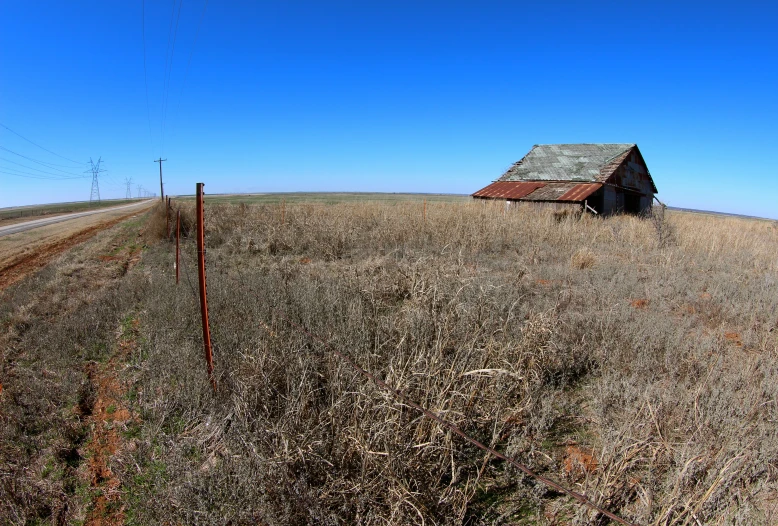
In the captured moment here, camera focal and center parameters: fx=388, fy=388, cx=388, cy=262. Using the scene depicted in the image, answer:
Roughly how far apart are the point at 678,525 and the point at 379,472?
1808 millimetres

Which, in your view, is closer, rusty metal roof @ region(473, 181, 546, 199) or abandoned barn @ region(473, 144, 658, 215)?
abandoned barn @ region(473, 144, 658, 215)

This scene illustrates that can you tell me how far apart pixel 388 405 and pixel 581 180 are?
18.8m

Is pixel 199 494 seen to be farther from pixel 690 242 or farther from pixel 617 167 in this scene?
pixel 617 167

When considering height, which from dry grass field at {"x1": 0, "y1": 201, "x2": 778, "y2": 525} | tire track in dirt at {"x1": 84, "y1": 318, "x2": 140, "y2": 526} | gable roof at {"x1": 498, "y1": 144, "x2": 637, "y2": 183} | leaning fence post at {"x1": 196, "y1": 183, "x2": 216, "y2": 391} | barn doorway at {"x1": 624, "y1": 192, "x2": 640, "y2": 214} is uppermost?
gable roof at {"x1": 498, "y1": 144, "x2": 637, "y2": 183}

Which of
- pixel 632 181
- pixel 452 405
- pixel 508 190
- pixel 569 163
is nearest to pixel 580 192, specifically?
pixel 508 190

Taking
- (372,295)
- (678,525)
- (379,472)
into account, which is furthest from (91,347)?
(678,525)

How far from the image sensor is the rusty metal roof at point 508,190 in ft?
59.9

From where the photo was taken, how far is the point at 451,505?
240cm

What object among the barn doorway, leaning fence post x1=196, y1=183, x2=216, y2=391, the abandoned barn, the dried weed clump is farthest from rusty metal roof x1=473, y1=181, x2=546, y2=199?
leaning fence post x1=196, y1=183, x2=216, y2=391

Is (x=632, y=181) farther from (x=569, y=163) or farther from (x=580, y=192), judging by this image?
(x=580, y=192)

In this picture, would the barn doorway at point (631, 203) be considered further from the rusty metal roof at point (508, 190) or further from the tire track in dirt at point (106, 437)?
the tire track in dirt at point (106, 437)

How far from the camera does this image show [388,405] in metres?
2.55

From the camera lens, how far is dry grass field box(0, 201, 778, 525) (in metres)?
2.39

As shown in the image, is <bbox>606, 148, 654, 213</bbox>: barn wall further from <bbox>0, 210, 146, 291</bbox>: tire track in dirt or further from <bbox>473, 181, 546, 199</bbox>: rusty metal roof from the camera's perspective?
<bbox>0, 210, 146, 291</bbox>: tire track in dirt
